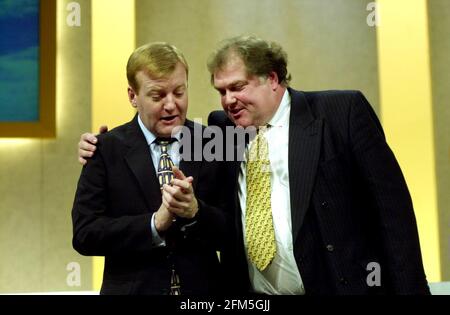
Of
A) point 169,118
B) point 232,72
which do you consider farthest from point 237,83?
point 169,118

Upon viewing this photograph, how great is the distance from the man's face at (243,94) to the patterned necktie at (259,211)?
0.09m

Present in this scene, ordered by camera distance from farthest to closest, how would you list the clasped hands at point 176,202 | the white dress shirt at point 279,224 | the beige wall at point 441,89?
1. the beige wall at point 441,89
2. the white dress shirt at point 279,224
3. the clasped hands at point 176,202

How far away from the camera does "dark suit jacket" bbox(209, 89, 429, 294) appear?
1440 millimetres

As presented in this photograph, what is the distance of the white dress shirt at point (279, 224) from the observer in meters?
1.47

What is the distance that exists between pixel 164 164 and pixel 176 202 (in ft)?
0.57

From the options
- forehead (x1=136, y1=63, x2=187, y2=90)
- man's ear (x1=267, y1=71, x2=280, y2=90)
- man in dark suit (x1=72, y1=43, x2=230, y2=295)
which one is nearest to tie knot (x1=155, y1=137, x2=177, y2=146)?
man in dark suit (x1=72, y1=43, x2=230, y2=295)

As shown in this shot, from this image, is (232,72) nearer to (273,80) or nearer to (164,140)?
(273,80)

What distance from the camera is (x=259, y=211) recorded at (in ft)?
4.95

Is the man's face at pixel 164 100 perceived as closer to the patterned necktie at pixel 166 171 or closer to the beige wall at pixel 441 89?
the patterned necktie at pixel 166 171

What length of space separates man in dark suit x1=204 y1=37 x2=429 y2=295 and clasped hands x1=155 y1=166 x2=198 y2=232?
0.94ft

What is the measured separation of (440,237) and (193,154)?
2.13 meters

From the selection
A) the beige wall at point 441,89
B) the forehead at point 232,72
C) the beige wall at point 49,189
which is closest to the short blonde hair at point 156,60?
the forehead at point 232,72
